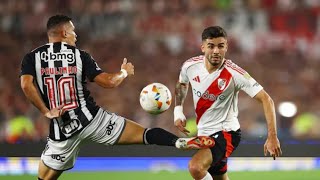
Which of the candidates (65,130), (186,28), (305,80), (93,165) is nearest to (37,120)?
(93,165)

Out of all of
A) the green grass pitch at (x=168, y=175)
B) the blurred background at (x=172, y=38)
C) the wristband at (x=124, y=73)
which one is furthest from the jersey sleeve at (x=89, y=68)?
the blurred background at (x=172, y=38)

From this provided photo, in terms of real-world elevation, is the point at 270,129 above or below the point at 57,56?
below

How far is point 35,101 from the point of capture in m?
5.12

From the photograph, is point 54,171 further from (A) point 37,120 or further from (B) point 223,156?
(A) point 37,120

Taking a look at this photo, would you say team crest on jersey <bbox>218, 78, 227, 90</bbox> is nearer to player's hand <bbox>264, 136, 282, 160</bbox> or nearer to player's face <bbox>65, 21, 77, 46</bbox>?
player's hand <bbox>264, 136, 282, 160</bbox>

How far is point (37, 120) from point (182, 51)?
9.22 ft

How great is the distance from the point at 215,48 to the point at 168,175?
111 inches

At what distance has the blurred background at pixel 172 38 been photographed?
11039mm

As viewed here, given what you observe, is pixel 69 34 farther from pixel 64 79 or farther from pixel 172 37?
pixel 172 37

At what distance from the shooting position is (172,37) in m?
11.8

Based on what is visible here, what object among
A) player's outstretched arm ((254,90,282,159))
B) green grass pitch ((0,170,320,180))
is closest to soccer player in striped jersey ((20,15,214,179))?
player's outstretched arm ((254,90,282,159))

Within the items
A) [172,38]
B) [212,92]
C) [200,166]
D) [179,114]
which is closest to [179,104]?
[179,114]

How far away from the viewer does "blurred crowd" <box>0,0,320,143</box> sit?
11.2 metres

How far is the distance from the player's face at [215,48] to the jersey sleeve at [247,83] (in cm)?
17
